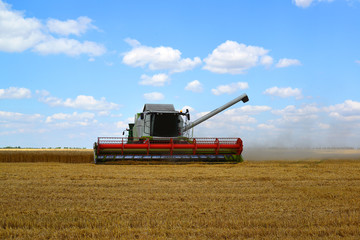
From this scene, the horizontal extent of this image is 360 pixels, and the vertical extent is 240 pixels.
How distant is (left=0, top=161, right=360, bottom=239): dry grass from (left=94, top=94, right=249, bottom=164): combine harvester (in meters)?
5.56

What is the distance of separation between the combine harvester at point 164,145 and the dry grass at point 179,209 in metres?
5.56

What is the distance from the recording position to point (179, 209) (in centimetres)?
526

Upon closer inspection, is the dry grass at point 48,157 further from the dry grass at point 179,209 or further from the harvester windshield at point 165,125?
the dry grass at point 179,209

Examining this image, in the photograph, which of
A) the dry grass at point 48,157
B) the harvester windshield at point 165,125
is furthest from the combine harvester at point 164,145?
the dry grass at point 48,157

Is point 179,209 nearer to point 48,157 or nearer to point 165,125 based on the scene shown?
point 165,125

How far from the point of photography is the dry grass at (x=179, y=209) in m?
4.24

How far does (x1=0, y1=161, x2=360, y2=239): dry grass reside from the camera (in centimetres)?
424

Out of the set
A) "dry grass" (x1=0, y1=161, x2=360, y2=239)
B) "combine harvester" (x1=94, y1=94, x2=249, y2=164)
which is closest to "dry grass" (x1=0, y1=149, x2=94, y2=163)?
"combine harvester" (x1=94, y1=94, x2=249, y2=164)

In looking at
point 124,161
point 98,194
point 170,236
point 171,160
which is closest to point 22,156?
point 124,161

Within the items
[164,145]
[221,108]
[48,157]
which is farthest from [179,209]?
[48,157]

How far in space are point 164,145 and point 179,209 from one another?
29.1 ft

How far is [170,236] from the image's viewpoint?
4070 millimetres

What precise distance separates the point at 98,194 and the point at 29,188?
1740mm

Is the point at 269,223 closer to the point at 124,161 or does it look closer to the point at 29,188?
the point at 29,188
